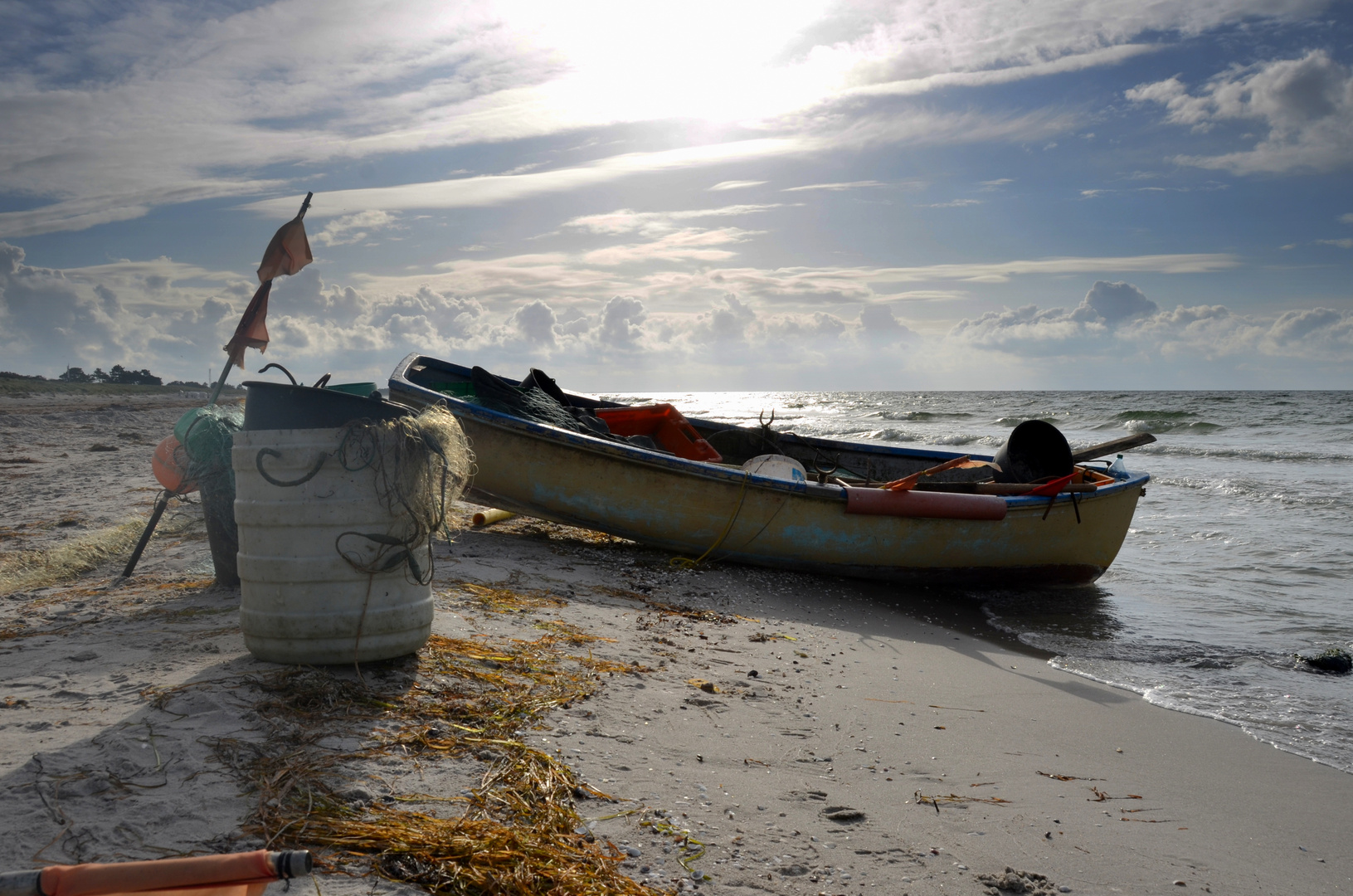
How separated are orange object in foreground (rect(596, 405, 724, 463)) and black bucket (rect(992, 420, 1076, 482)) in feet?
9.60

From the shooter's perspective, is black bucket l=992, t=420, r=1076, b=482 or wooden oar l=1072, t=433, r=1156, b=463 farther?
wooden oar l=1072, t=433, r=1156, b=463

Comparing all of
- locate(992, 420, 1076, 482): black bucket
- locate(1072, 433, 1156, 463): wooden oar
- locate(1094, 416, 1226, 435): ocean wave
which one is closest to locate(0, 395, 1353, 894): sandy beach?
locate(992, 420, 1076, 482): black bucket

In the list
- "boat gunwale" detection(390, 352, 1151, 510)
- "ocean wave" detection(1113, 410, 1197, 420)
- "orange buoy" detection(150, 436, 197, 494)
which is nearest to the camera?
"orange buoy" detection(150, 436, 197, 494)

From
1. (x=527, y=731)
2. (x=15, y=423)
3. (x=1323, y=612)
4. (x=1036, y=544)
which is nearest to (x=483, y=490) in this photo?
(x=527, y=731)

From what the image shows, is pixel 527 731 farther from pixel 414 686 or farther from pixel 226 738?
pixel 226 738

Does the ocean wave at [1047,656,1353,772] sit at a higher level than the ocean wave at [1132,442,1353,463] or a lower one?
higher

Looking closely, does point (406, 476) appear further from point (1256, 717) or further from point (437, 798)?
point (1256, 717)

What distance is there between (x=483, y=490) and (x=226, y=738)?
15.0ft

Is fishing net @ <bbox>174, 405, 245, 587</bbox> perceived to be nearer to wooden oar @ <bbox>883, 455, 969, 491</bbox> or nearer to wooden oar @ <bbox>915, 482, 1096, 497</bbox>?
wooden oar @ <bbox>883, 455, 969, 491</bbox>

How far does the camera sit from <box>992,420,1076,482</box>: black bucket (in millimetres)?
8336

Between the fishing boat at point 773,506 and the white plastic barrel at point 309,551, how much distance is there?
3510 millimetres

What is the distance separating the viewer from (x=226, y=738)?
9.09ft

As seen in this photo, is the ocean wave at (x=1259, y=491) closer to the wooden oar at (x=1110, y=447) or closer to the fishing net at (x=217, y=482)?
the wooden oar at (x=1110, y=447)

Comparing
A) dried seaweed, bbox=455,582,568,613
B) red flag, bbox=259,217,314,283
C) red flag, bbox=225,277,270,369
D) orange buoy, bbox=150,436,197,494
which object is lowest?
dried seaweed, bbox=455,582,568,613
